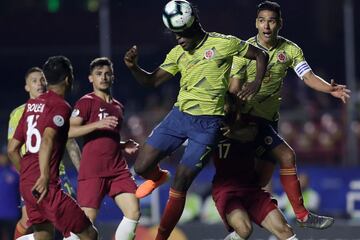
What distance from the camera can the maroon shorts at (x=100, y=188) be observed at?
13711mm

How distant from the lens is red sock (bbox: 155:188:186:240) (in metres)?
12.8

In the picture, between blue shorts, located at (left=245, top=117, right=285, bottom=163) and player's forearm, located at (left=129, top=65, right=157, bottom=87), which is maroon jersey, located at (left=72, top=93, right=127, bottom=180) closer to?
player's forearm, located at (left=129, top=65, right=157, bottom=87)

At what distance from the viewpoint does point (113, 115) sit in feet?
45.2

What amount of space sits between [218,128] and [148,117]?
1221 centimetres

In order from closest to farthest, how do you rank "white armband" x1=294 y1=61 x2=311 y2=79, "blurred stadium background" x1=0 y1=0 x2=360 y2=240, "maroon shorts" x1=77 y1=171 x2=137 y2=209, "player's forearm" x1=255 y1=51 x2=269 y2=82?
1. "player's forearm" x1=255 y1=51 x2=269 y2=82
2. "white armband" x1=294 y1=61 x2=311 y2=79
3. "maroon shorts" x1=77 y1=171 x2=137 y2=209
4. "blurred stadium background" x1=0 y1=0 x2=360 y2=240

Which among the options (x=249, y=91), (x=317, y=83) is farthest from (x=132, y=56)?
(x=317, y=83)

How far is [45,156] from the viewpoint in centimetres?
1195

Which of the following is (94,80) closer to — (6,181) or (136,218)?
(136,218)

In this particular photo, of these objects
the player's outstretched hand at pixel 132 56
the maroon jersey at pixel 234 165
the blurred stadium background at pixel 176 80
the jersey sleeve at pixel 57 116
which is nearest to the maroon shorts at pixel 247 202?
the maroon jersey at pixel 234 165

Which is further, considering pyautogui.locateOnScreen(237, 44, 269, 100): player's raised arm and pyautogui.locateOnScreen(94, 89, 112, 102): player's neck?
pyautogui.locateOnScreen(94, 89, 112, 102): player's neck

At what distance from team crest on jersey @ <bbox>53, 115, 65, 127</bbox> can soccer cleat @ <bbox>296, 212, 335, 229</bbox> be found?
286 cm

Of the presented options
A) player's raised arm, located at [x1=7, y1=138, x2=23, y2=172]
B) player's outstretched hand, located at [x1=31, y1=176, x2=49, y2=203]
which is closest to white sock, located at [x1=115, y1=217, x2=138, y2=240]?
player's raised arm, located at [x1=7, y1=138, x2=23, y2=172]

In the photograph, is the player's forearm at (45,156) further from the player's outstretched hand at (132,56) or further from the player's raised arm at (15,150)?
the player's outstretched hand at (132,56)

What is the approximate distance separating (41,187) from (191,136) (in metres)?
1.63
